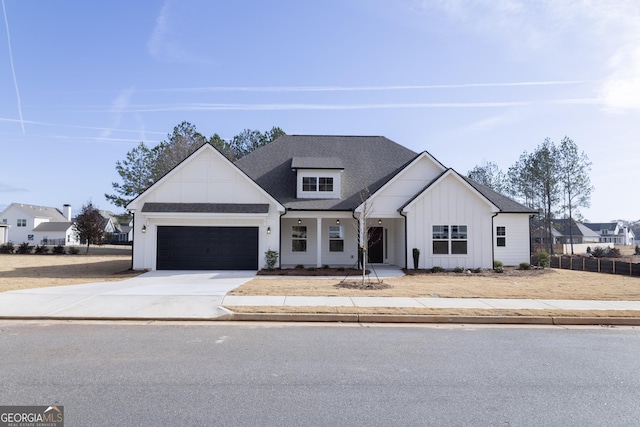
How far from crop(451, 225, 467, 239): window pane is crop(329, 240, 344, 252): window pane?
6.08 metres

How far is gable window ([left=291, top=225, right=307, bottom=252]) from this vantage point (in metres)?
22.9

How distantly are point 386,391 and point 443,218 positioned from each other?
52.5 ft

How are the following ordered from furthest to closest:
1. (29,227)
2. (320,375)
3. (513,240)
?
(29,227)
(513,240)
(320,375)

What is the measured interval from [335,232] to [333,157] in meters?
4.74

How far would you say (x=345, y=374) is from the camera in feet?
19.1

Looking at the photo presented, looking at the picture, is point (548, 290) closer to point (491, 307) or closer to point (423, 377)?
point (491, 307)

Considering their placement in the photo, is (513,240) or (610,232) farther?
(610,232)

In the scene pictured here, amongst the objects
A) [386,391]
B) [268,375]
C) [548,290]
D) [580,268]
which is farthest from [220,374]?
[580,268]

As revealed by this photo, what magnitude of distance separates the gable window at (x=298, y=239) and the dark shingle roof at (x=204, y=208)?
3625mm

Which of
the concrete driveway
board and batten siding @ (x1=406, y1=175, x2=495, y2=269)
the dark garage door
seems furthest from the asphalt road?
board and batten siding @ (x1=406, y1=175, x2=495, y2=269)

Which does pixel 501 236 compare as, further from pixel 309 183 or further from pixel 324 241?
pixel 309 183

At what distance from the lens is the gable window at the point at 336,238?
2292 cm

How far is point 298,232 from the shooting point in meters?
23.0
